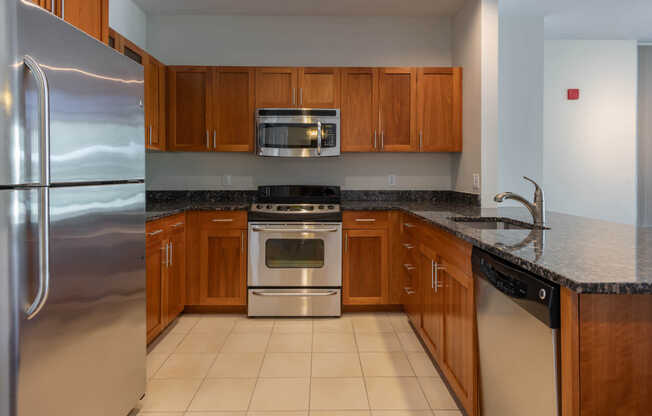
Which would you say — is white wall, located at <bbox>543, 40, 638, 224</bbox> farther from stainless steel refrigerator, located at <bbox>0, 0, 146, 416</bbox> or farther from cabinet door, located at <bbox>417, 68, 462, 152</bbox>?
stainless steel refrigerator, located at <bbox>0, 0, 146, 416</bbox>

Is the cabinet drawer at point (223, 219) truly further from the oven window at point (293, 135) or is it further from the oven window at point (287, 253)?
the oven window at point (293, 135)

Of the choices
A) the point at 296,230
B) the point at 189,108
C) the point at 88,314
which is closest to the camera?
the point at 88,314

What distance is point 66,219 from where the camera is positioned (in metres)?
1.40

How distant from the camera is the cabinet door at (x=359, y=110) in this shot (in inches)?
147

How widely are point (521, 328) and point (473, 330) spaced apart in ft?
1.57

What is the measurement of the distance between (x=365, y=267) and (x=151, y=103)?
7.07 ft

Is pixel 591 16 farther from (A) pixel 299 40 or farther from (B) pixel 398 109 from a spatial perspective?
(A) pixel 299 40

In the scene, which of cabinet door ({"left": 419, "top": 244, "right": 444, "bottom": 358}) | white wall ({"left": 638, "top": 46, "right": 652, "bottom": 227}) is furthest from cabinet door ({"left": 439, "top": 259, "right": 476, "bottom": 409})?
white wall ({"left": 638, "top": 46, "right": 652, "bottom": 227})

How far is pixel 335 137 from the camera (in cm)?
367

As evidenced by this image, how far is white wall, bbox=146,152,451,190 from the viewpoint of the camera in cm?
402

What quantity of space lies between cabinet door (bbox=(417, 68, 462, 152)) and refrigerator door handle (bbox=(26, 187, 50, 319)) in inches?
121

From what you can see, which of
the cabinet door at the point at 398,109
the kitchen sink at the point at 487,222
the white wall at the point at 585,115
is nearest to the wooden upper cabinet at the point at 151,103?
the cabinet door at the point at 398,109

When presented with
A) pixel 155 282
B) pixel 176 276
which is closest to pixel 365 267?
pixel 176 276

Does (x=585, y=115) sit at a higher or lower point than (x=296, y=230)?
higher
